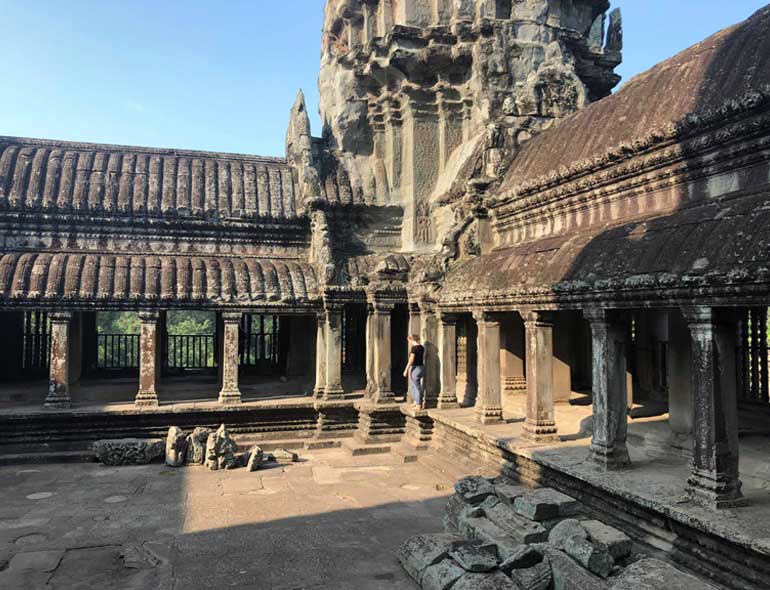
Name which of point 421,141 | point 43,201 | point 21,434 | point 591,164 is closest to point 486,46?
point 421,141

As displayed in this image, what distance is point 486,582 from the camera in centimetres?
541

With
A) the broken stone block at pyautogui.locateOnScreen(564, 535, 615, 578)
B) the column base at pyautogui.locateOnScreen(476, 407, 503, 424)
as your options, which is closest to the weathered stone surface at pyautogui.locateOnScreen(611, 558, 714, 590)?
the broken stone block at pyautogui.locateOnScreen(564, 535, 615, 578)

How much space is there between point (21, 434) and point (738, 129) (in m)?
12.3

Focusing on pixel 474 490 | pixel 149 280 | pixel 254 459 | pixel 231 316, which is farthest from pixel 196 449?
pixel 474 490

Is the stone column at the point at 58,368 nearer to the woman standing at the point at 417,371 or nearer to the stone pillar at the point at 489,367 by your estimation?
the woman standing at the point at 417,371

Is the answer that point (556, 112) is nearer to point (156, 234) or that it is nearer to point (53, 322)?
point (156, 234)

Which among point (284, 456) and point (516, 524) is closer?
point (516, 524)

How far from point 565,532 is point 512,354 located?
8.21 meters

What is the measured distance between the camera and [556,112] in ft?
41.9

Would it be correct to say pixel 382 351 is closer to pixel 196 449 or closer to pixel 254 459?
pixel 254 459

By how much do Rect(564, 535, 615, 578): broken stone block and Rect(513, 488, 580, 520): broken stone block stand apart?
34.2 inches

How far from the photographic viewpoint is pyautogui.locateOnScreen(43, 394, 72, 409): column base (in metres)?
11.7

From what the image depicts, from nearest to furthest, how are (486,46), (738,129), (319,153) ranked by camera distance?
(738,129), (486,46), (319,153)

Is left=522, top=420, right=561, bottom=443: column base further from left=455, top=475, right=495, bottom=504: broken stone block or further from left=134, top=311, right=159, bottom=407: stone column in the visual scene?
left=134, top=311, right=159, bottom=407: stone column
